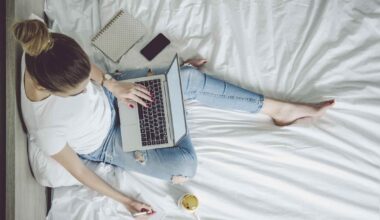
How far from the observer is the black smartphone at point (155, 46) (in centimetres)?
144

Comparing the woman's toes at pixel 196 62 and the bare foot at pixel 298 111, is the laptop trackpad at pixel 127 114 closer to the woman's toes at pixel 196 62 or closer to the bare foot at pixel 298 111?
the woman's toes at pixel 196 62

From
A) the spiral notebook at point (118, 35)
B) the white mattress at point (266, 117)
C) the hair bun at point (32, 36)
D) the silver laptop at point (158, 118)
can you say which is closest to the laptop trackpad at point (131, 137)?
the silver laptop at point (158, 118)

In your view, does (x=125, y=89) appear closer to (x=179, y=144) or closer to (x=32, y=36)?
(x=179, y=144)

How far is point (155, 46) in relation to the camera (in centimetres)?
144

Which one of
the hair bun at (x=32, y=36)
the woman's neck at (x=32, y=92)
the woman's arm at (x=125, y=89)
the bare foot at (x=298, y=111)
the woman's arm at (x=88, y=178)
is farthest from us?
the bare foot at (x=298, y=111)

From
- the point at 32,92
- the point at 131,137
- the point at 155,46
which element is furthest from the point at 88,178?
the point at 155,46

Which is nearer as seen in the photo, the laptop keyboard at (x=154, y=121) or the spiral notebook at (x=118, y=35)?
the laptop keyboard at (x=154, y=121)

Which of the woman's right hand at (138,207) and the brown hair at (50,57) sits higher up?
the brown hair at (50,57)

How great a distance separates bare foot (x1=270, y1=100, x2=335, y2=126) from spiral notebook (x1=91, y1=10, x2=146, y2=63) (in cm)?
60

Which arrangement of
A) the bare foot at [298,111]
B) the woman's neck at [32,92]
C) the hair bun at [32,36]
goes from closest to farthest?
the hair bun at [32,36] → the woman's neck at [32,92] → the bare foot at [298,111]

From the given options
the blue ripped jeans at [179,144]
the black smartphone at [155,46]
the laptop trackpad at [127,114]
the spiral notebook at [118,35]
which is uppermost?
the spiral notebook at [118,35]

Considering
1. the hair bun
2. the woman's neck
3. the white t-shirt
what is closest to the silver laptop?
the white t-shirt

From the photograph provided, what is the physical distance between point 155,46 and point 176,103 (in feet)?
1.05

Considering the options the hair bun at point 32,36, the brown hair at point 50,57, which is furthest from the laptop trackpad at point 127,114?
the hair bun at point 32,36
